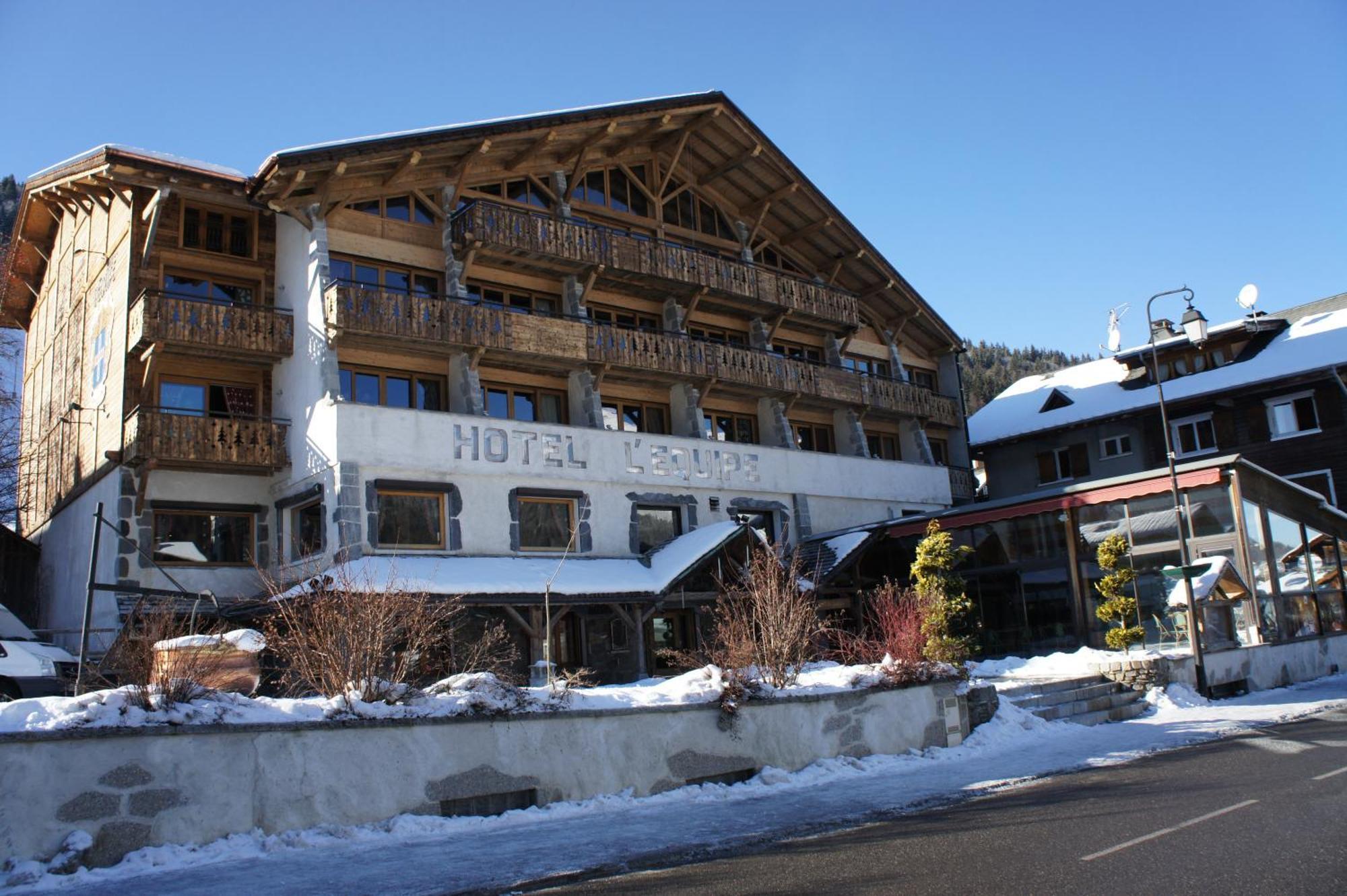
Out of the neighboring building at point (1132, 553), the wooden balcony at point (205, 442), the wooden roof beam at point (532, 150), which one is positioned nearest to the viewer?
the wooden balcony at point (205, 442)

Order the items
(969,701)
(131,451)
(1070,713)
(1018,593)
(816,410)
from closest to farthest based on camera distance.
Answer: (969,701)
(1070,713)
(131,451)
(1018,593)
(816,410)

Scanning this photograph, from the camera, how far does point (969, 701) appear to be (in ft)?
55.2

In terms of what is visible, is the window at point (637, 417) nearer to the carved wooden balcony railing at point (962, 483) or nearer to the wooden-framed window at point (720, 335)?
the wooden-framed window at point (720, 335)

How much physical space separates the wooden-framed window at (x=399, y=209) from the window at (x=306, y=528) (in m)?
6.82

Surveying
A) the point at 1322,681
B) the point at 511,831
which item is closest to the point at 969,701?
the point at 511,831

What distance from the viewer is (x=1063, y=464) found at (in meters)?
37.9

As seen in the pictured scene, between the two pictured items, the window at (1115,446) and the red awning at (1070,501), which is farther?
the window at (1115,446)

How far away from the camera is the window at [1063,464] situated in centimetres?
3734

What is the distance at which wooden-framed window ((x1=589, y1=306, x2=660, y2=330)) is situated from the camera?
28.6 meters

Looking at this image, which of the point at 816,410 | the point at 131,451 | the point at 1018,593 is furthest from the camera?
the point at 816,410

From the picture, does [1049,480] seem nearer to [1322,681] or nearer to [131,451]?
[1322,681]

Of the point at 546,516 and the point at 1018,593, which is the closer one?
the point at 546,516

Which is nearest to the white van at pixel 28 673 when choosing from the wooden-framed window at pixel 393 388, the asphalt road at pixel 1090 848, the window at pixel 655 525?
the wooden-framed window at pixel 393 388

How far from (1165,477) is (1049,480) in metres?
14.1
